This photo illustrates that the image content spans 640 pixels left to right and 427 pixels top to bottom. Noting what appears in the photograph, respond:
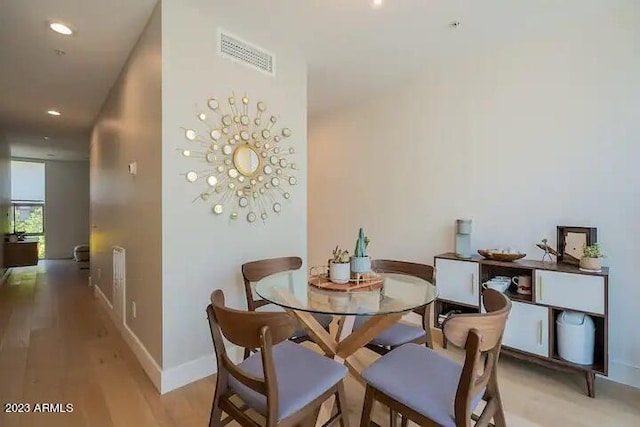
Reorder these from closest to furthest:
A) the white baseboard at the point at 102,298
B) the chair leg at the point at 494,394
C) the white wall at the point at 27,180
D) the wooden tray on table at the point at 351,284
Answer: the chair leg at the point at 494,394 < the wooden tray on table at the point at 351,284 < the white baseboard at the point at 102,298 < the white wall at the point at 27,180

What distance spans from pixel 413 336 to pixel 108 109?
4.20 metres

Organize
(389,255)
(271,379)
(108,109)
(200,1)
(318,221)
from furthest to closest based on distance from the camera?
(318,221) < (108,109) < (389,255) < (200,1) < (271,379)

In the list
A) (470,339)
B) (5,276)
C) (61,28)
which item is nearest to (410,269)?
(470,339)

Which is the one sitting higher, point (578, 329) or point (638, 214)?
point (638, 214)

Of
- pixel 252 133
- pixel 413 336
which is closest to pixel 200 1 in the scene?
pixel 252 133

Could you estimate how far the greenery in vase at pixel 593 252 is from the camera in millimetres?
2238

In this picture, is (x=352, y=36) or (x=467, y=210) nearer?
(x=352, y=36)

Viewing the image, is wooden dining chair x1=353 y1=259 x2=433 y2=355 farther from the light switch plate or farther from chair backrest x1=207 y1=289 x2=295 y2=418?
the light switch plate

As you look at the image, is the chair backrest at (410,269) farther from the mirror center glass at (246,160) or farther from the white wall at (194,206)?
the mirror center glass at (246,160)

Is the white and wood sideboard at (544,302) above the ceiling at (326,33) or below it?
below

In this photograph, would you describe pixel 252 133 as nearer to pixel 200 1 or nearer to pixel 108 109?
pixel 200 1

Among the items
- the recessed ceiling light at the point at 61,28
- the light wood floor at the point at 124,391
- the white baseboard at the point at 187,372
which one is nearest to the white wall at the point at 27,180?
the light wood floor at the point at 124,391

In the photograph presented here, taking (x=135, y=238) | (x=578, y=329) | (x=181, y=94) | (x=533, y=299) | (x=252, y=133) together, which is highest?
(x=181, y=94)

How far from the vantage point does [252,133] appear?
2.61m
